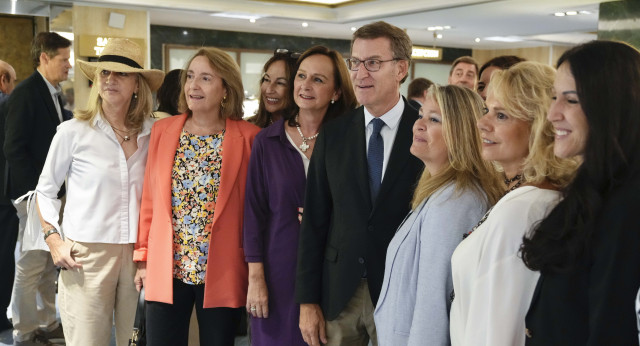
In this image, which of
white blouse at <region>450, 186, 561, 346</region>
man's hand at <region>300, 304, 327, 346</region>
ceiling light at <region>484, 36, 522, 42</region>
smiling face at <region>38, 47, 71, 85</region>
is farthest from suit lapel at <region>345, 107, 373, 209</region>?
ceiling light at <region>484, 36, 522, 42</region>

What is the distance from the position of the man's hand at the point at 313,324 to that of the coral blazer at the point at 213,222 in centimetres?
42

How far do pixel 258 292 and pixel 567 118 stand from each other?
1.59 meters

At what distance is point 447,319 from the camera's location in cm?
183

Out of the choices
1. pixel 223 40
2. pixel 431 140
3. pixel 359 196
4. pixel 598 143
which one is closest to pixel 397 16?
pixel 223 40

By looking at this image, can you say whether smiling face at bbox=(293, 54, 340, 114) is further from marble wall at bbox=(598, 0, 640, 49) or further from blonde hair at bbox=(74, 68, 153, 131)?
marble wall at bbox=(598, 0, 640, 49)

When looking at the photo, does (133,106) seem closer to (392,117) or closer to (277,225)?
(277,225)

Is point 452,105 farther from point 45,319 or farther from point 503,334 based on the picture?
point 45,319

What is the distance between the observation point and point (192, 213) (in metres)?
2.71

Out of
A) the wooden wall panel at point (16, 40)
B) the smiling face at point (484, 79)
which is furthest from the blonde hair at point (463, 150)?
the wooden wall panel at point (16, 40)

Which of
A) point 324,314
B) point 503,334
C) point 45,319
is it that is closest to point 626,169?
point 503,334

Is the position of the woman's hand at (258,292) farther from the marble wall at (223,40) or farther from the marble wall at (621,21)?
the marble wall at (223,40)

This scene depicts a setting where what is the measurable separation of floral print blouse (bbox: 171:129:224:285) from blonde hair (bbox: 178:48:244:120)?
0.27 metres

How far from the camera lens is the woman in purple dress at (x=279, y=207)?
2604mm

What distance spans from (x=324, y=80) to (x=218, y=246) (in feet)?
2.77
